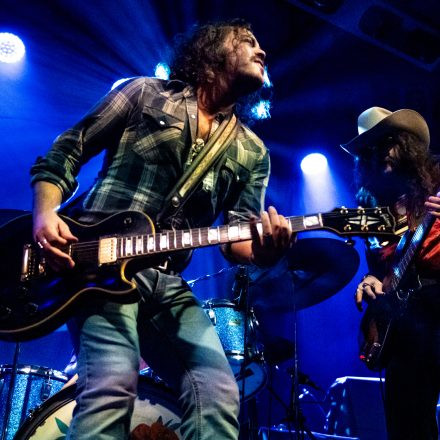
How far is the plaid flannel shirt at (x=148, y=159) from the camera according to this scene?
8.79 ft

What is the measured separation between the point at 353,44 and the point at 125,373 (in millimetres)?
5820

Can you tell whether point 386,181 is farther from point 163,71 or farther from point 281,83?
point 281,83

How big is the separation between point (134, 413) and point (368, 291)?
1880 millimetres

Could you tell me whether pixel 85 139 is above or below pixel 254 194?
above

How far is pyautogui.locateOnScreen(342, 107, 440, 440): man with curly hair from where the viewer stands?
3338mm

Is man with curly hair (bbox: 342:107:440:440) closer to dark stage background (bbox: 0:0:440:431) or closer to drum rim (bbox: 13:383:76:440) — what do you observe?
dark stage background (bbox: 0:0:440:431)

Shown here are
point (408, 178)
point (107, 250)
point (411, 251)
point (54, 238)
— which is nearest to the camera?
point (54, 238)

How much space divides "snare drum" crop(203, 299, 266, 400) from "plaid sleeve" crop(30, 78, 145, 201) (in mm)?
→ 2038

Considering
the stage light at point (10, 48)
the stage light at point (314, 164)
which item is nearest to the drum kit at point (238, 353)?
the stage light at point (314, 164)

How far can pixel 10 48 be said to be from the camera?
6391 mm

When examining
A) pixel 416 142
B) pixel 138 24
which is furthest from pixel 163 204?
pixel 138 24

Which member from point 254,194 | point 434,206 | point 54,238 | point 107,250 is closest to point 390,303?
point 434,206

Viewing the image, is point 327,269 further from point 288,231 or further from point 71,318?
point 71,318

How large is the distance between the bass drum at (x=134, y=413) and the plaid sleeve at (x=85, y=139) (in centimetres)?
137
